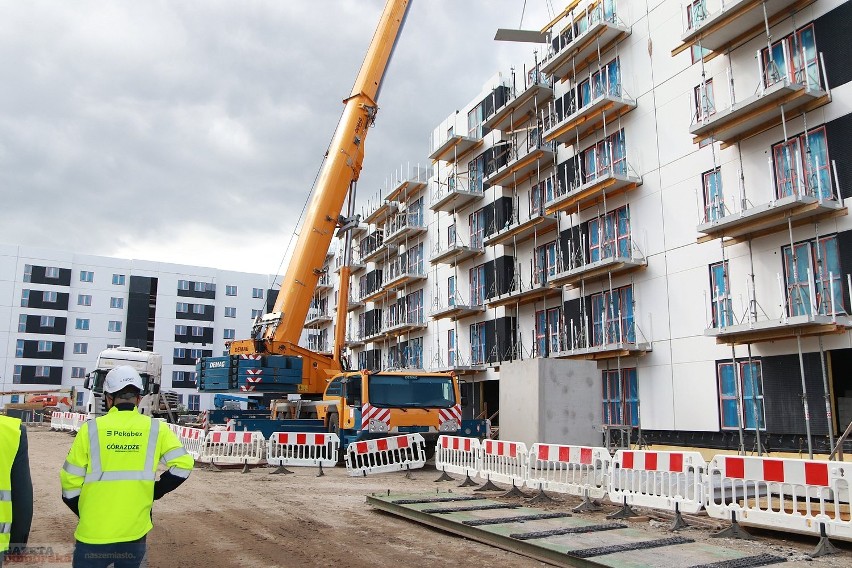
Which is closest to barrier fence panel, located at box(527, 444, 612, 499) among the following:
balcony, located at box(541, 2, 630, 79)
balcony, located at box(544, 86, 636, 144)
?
balcony, located at box(544, 86, 636, 144)

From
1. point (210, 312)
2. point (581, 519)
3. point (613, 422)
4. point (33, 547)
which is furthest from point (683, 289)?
point (210, 312)

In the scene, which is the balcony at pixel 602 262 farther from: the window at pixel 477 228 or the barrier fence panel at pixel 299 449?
the barrier fence panel at pixel 299 449

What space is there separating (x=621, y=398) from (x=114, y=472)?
2044 cm

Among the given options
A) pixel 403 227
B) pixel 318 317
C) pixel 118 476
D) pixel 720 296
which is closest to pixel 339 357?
pixel 720 296

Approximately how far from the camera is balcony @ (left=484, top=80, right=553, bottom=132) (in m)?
27.7

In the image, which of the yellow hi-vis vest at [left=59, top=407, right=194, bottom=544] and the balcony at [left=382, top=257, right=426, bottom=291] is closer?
the yellow hi-vis vest at [left=59, top=407, right=194, bottom=544]

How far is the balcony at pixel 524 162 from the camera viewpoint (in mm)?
27448

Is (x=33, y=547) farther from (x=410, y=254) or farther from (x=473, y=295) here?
(x=410, y=254)

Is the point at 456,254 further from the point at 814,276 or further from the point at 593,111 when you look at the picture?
the point at 814,276

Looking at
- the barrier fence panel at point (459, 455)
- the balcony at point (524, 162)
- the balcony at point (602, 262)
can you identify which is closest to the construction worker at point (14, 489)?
the barrier fence panel at point (459, 455)

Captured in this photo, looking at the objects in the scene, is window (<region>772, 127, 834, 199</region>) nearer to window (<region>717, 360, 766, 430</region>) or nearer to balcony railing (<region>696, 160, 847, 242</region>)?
balcony railing (<region>696, 160, 847, 242</region>)

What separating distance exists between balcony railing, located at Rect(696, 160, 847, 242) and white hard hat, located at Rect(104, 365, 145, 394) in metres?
15.5

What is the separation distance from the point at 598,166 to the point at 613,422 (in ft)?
29.8

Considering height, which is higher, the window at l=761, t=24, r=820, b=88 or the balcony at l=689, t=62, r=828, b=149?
the window at l=761, t=24, r=820, b=88
